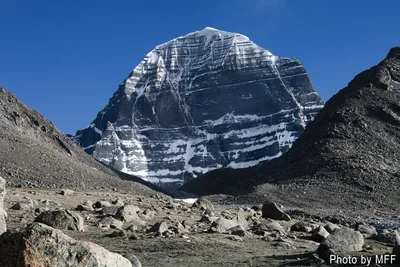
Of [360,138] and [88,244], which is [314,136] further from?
[88,244]

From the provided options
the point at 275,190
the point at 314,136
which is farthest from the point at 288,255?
the point at 314,136

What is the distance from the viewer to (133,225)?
66.6 feet

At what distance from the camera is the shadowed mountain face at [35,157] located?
7588cm

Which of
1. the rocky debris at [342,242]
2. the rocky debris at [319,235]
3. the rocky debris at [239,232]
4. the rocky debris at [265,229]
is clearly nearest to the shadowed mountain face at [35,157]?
the rocky debris at [265,229]

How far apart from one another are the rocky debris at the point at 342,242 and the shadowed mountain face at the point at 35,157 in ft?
186

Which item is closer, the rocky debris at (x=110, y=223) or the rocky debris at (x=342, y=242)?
the rocky debris at (x=342, y=242)

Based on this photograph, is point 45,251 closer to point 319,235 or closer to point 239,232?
point 239,232

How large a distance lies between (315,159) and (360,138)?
32.6 ft

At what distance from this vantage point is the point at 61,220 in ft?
59.8

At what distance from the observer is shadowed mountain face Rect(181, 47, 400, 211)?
81500 mm

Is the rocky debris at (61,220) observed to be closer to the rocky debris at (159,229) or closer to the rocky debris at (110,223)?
the rocky debris at (110,223)

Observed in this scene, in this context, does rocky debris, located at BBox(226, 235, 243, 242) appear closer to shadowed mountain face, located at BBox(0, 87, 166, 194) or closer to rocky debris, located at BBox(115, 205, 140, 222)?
rocky debris, located at BBox(115, 205, 140, 222)

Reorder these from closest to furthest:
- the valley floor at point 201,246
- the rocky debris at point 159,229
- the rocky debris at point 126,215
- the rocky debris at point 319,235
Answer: the valley floor at point 201,246
the rocky debris at point 159,229
the rocky debris at point 319,235
the rocky debris at point 126,215

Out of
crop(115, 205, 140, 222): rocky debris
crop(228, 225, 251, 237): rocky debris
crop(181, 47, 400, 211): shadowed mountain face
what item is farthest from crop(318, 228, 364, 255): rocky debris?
crop(181, 47, 400, 211): shadowed mountain face
